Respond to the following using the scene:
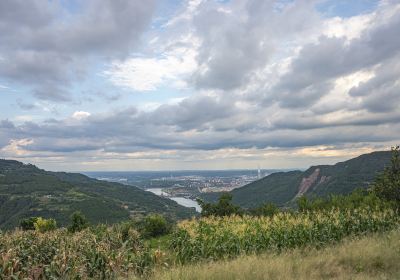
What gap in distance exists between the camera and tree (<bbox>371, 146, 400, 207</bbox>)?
948 inches

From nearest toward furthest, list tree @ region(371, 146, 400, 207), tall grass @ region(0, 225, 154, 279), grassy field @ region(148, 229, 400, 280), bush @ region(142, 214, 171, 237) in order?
1. grassy field @ region(148, 229, 400, 280)
2. tall grass @ region(0, 225, 154, 279)
3. tree @ region(371, 146, 400, 207)
4. bush @ region(142, 214, 171, 237)

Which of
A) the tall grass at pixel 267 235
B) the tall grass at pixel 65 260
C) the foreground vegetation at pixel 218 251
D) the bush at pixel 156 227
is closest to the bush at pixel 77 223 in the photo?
the bush at pixel 156 227

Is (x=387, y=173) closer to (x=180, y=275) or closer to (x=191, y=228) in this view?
(x=191, y=228)

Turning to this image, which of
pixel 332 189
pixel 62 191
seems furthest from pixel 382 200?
pixel 62 191

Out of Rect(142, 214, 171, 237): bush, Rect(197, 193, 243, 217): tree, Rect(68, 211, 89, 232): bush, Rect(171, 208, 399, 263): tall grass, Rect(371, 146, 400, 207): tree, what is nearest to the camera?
Rect(171, 208, 399, 263): tall grass

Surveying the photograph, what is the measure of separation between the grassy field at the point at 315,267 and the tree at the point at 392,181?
1140 centimetres

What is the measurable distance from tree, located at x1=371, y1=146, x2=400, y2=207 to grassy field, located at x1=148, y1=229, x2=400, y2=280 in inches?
449

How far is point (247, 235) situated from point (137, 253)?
5.55m

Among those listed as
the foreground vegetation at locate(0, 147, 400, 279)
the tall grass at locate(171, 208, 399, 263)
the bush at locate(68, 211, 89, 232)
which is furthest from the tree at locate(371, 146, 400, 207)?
the bush at locate(68, 211, 89, 232)

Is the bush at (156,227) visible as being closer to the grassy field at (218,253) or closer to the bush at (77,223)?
the bush at (77,223)

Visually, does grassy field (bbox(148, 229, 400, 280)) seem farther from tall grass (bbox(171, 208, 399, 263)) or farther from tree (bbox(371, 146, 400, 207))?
tree (bbox(371, 146, 400, 207))

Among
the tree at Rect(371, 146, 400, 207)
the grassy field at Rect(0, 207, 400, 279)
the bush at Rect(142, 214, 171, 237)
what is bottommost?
the bush at Rect(142, 214, 171, 237)

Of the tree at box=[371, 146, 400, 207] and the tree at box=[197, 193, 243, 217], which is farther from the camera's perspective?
the tree at box=[197, 193, 243, 217]

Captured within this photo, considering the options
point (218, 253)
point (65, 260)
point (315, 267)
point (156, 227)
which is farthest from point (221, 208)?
point (65, 260)
